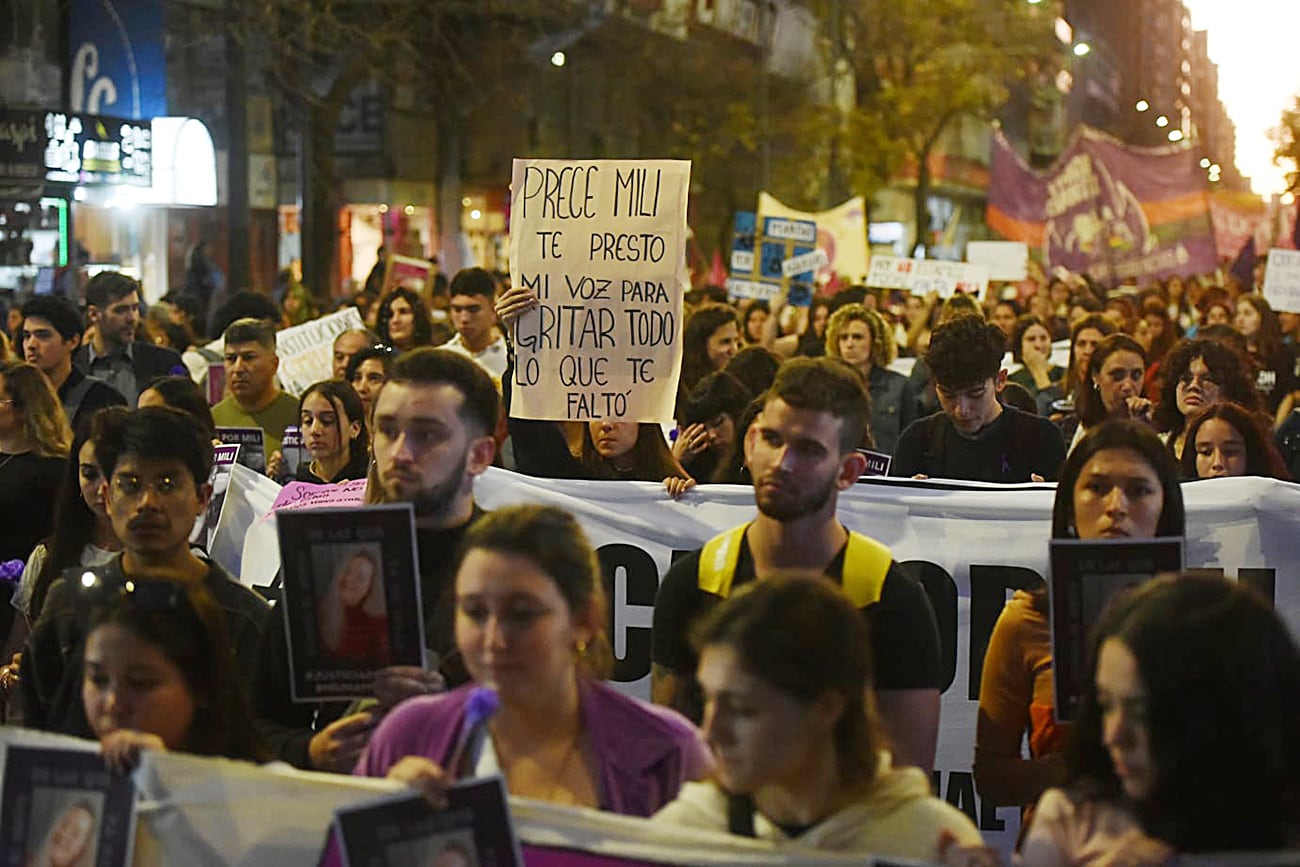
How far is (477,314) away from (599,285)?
3149 mm

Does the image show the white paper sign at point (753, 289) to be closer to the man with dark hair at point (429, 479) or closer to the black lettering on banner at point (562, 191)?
the black lettering on banner at point (562, 191)

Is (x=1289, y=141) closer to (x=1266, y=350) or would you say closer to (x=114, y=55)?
(x=114, y=55)

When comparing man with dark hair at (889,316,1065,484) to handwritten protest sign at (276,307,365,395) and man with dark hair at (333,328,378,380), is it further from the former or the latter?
handwritten protest sign at (276,307,365,395)

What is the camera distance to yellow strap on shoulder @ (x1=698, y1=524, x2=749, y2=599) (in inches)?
179

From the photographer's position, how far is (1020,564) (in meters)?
6.49

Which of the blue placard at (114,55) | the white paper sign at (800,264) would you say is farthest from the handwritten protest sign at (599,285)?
the blue placard at (114,55)

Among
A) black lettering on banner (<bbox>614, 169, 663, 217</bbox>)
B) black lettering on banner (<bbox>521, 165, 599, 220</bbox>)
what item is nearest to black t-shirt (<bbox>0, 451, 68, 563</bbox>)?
black lettering on banner (<bbox>521, 165, 599, 220</bbox>)

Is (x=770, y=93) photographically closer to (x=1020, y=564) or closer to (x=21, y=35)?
(x=21, y=35)

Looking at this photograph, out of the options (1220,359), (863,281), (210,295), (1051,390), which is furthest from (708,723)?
(210,295)

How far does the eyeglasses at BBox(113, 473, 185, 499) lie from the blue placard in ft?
70.9

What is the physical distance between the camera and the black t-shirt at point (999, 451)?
767cm

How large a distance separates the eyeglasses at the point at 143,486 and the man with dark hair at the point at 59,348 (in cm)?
441

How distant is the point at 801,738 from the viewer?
3.21m

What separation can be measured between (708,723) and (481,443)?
1.62 meters
